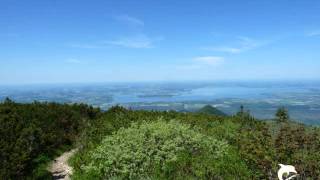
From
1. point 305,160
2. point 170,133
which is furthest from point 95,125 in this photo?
point 305,160

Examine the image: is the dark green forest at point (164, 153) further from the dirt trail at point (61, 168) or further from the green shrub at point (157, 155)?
the dirt trail at point (61, 168)

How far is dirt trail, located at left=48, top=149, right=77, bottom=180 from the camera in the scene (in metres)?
15.2

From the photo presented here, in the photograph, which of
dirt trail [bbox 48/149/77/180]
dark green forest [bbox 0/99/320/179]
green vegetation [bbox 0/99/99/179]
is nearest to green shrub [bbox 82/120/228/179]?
dark green forest [bbox 0/99/320/179]

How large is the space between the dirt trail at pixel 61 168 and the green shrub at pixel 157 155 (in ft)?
3.89

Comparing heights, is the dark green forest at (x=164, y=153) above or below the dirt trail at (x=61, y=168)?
above

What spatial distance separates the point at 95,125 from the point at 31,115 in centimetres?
374

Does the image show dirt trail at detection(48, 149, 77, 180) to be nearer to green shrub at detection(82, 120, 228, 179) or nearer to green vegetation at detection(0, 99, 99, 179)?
green vegetation at detection(0, 99, 99, 179)

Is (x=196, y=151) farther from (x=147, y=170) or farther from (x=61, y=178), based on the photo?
(x=61, y=178)

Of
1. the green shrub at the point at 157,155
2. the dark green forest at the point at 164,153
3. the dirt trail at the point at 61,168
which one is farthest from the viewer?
the dirt trail at the point at 61,168

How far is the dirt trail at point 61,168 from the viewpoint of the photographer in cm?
1520

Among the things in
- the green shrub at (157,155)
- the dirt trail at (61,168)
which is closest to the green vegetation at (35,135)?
the dirt trail at (61,168)

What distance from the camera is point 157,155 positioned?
14.3 m

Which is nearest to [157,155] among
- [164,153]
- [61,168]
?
[164,153]

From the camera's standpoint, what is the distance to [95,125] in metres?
22.7
